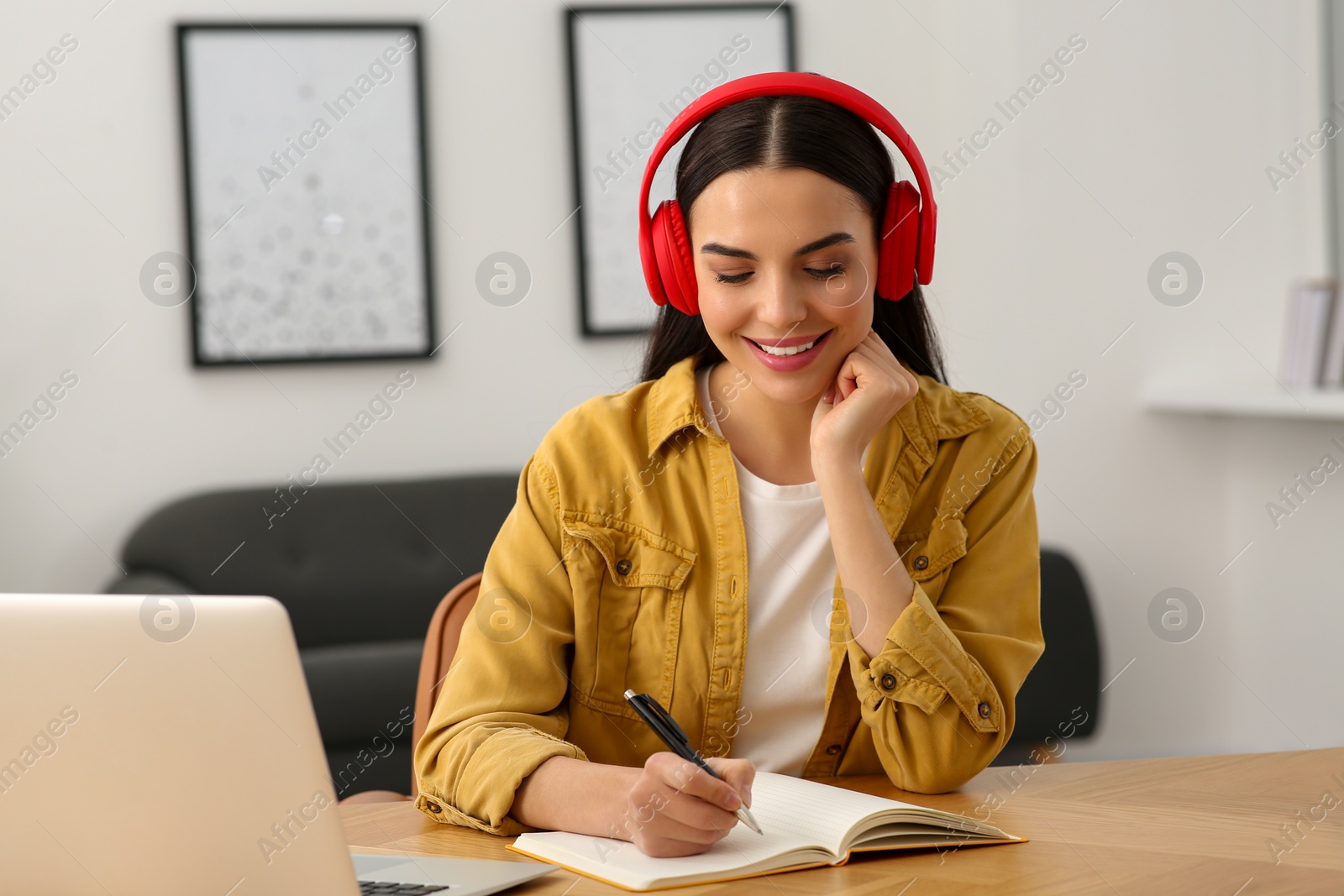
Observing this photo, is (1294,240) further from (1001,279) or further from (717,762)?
(717,762)

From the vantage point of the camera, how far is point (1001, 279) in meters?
3.19

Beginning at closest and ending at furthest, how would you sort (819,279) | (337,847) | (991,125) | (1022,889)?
(337,847), (1022,889), (819,279), (991,125)

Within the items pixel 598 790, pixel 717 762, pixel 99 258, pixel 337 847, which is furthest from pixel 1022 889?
pixel 99 258

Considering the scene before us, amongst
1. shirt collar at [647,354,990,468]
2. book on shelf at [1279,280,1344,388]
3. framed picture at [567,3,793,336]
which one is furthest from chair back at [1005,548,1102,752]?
shirt collar at [647,354,990,468]

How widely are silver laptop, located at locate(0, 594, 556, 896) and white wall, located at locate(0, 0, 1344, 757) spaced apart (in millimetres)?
2511

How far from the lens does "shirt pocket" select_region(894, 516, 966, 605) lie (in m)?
1.29

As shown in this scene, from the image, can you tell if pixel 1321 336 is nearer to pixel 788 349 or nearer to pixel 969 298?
pixel 969 298

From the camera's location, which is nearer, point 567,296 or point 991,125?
point 991,125

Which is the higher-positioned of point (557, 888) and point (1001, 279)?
point (1001, 279)

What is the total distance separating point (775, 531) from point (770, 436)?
4.8 inches

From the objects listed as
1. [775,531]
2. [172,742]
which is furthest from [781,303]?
[172,742]

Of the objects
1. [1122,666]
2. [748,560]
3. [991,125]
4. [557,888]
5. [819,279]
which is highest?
[991,125]

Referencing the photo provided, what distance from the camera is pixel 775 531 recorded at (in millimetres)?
1370

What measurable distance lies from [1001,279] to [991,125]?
1.35 ft
